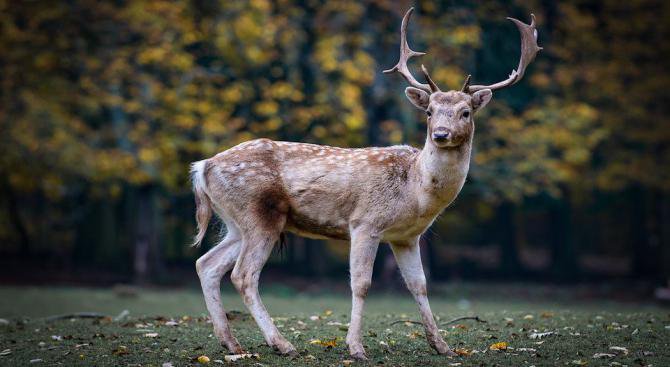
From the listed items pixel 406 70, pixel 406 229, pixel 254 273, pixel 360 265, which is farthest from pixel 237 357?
pixel 406 70

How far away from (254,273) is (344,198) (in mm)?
1009

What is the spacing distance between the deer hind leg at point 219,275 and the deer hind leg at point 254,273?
23 cm

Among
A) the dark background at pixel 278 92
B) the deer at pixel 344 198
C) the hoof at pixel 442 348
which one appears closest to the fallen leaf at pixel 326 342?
the deer at pixel 344 198

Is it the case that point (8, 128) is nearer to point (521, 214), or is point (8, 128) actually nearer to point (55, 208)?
point (55, 208)

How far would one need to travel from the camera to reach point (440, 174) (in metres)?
7.32

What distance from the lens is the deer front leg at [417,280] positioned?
24.2 ft

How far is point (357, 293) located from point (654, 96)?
59.1 ft

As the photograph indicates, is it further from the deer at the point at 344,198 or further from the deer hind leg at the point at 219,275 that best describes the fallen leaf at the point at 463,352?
the deer hind leg at the point at 219,275

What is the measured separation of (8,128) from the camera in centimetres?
1905

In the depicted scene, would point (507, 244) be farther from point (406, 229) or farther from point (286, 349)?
point (286, 349)

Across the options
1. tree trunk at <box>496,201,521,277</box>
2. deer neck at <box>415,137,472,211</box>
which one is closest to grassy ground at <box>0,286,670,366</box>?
deer neck at <box>415,137,472,211</box>

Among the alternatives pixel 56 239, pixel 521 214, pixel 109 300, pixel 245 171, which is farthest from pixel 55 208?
pixel 245 171

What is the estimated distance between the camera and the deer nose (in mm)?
7012

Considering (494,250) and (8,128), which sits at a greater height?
(8,128)
